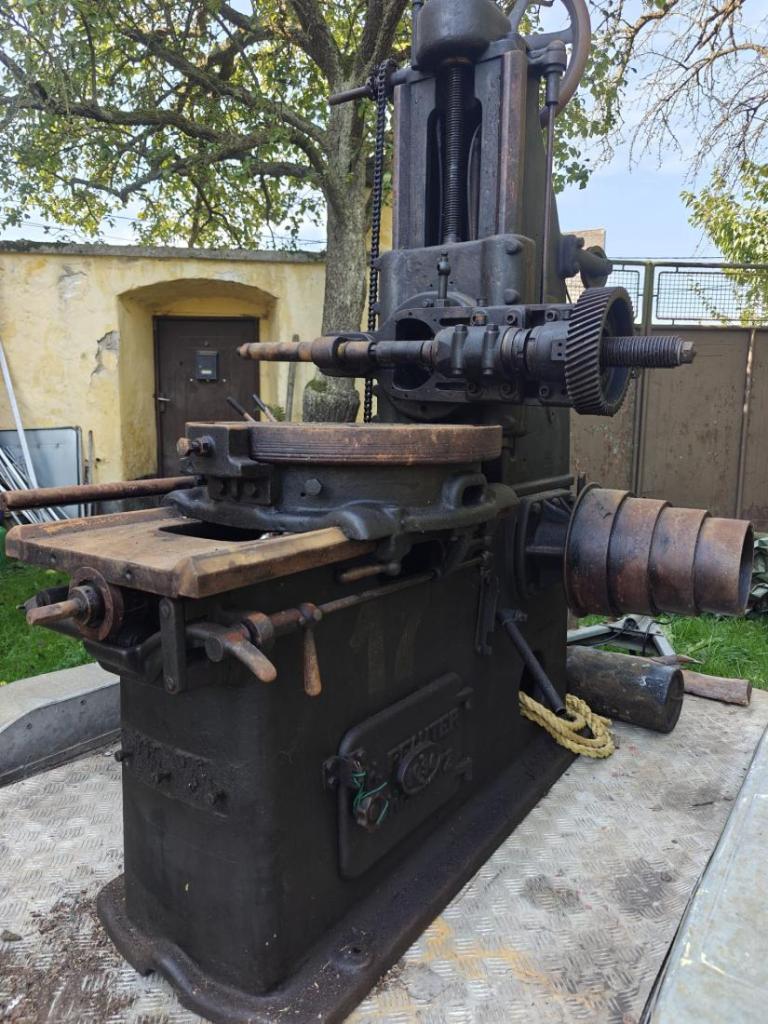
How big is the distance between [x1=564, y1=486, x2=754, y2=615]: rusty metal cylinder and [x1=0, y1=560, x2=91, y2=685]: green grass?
2348 mm

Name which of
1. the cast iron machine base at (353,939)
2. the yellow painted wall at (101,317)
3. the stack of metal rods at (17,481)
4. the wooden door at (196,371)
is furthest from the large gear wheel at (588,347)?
the wooden door at (196,371)

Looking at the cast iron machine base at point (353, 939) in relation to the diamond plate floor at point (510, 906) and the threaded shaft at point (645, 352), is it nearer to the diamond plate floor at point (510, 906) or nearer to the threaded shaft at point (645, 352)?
the diamond plate floor at point (510, 906)

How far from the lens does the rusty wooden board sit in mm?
1574

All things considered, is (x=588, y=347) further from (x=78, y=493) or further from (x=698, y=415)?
(x=698, y=415)

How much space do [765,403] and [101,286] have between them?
562 centimetres

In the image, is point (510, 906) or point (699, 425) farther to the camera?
point (699, 425)

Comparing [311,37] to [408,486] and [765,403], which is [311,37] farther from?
[408,486]

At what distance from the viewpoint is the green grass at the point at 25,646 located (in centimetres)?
394

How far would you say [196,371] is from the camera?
7930mm

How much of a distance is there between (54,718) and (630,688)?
6.53 feet

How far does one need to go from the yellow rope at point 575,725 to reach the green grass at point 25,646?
2130mm

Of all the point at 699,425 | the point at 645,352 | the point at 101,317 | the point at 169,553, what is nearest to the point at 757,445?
the point at 699,425

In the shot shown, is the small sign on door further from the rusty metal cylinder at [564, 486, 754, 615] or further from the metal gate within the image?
the rusty metal cylinder at [564, 486, 754, 615]

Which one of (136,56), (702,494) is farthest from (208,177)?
(702,494)
